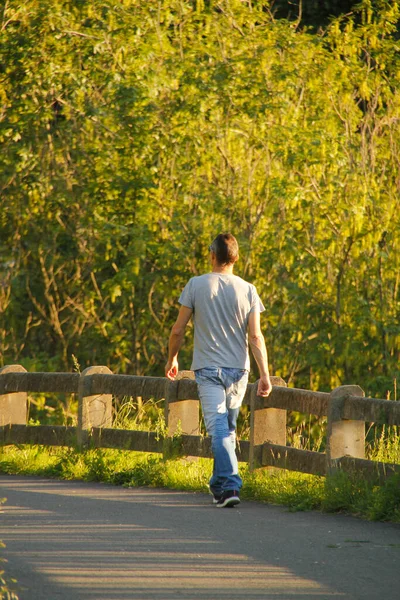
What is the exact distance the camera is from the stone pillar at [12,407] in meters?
12.2

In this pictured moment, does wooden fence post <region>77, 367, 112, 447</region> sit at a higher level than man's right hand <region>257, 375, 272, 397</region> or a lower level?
lower

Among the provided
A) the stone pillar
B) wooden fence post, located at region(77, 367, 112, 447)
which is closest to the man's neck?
wooden fence post, located at region(77, 367, 112, 447)

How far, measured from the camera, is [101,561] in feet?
21.3

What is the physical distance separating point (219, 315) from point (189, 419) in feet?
7.02

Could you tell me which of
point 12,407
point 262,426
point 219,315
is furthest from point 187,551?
point 12,407

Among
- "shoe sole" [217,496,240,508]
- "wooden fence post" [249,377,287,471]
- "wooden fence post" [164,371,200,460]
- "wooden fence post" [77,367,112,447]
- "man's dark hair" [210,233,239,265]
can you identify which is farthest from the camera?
"wooden fence post" [77,367,112,447]

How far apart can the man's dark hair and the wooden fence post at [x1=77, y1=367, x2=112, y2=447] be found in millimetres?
2876

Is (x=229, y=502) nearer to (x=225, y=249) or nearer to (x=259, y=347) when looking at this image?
(x=259, y=347)

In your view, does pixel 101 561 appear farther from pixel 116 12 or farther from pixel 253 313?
pixel 116 12

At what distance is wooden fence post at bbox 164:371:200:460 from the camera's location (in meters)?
10.5

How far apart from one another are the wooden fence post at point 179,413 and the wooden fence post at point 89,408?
950 millimetres

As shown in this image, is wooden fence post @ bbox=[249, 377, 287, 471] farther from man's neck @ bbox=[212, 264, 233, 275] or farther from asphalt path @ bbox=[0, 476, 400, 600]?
man's neck @ bbox=[212, 264, 233, 275]

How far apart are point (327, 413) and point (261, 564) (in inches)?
103

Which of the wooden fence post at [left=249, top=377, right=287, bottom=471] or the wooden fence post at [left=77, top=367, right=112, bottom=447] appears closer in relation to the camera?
the wooden fence post at [left=249, top=377, right=287, bottom=471]
